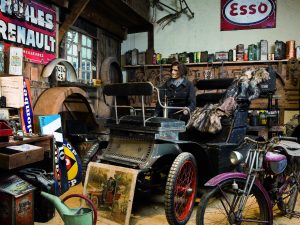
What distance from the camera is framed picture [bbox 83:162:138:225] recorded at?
282 cm

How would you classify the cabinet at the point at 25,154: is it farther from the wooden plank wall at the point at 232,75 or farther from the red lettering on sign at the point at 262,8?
the red lettering on sign at the point at 262,8

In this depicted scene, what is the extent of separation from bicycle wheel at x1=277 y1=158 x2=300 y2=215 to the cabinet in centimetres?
255

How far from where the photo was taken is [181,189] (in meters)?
3.11

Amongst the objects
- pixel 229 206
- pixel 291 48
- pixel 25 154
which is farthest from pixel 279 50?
pixel 25 154

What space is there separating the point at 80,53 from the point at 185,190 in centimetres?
394

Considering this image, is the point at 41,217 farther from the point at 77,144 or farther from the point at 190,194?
the point at 77,144

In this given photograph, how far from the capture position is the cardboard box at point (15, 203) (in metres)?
2.54

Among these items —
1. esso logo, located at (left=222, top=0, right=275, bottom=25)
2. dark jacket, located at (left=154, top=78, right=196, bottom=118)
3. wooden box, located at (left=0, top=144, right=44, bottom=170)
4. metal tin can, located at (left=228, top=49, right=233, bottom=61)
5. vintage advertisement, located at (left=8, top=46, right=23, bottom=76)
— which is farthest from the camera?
esso logo, located at (left=222, top=0, right=275, bottom=25)

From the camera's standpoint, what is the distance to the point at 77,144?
5039 mm

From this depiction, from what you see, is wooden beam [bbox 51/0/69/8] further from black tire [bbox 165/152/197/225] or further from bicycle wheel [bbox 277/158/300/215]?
bicycle wheel [bbox 277/158/300/215]

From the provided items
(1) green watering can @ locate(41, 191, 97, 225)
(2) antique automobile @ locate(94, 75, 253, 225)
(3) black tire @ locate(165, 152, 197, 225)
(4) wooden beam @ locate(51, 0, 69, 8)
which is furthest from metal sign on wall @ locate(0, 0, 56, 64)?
(3) black tire @ locate(165, 152, 197, 225)

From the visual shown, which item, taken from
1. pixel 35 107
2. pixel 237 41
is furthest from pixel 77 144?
pixel 237 41

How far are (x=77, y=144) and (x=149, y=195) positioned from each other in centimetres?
170

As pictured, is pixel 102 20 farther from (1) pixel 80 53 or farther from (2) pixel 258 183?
(2) pixel 258 183
